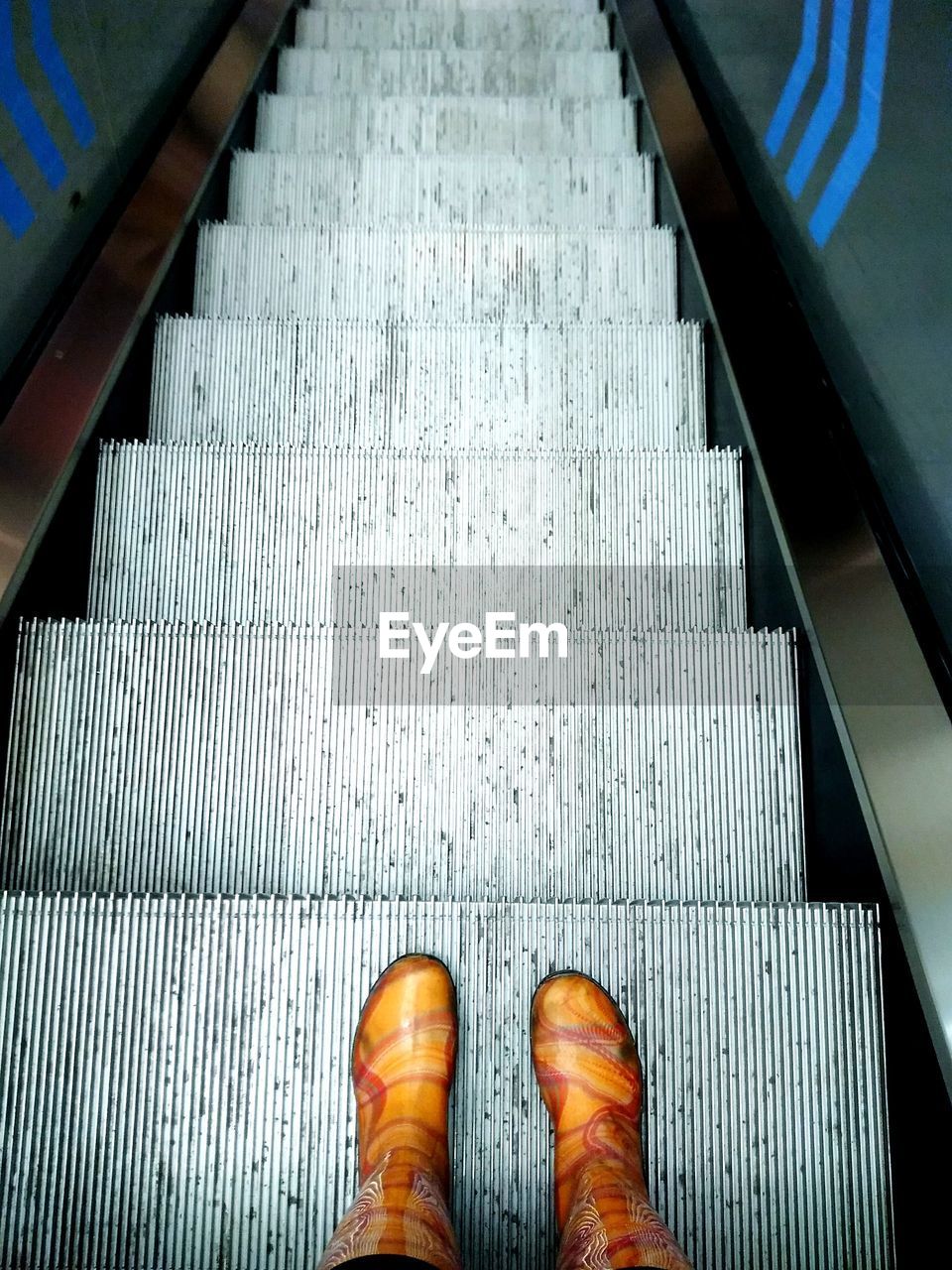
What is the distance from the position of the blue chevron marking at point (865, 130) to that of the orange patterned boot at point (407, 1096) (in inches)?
57.8

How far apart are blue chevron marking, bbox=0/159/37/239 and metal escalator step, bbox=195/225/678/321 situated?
2.17 feet

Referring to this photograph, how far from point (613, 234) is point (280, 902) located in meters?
1.82

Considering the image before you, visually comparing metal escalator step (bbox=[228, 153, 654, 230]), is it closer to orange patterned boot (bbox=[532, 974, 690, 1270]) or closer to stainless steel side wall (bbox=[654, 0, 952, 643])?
stainless steel side wall (bbox=[654, 0, 952, 643])

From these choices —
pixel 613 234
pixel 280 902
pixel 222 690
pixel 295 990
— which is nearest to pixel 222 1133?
pixel 295 990

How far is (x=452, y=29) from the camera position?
10.8ft

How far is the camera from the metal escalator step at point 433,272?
7.41 ft

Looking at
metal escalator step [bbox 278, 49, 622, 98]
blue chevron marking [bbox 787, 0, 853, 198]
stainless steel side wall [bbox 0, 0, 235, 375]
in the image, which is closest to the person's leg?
stainless steel side wall [bbox 0, 0, 235, 375]

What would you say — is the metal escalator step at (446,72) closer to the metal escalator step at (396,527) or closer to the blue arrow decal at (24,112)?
the blue arrow decal at (24,112)

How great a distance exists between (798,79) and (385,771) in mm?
1679

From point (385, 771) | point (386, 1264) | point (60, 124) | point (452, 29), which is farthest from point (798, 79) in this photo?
point (386, 1264)

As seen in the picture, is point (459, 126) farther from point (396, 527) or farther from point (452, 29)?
point (396, 527)

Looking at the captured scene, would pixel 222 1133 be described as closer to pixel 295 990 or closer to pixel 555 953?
pixel 295 990

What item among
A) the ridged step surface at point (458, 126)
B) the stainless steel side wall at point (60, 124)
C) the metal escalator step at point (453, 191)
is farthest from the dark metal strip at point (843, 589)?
the stainless steel side wall at point (60, 124)

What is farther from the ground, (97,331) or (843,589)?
(97,331)
